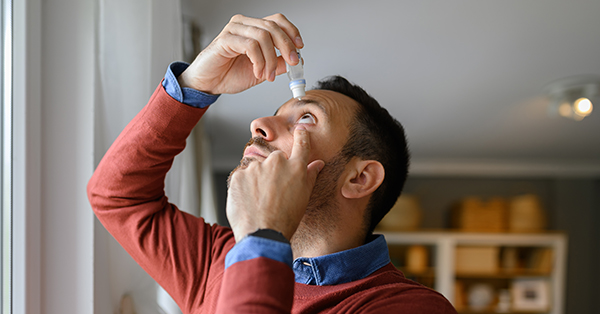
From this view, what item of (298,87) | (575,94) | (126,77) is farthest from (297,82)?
(575,94)

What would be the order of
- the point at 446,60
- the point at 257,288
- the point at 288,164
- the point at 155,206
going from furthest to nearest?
the point at 446,60 < the point at 155,206 < the point at 288,164 < the point at 257,288

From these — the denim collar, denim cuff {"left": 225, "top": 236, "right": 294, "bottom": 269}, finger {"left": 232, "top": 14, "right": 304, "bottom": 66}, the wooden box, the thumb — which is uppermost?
finger {"left": 232, "top": 14, "right": 304, "bottom": 66}

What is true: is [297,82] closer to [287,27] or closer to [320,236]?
[287,27]

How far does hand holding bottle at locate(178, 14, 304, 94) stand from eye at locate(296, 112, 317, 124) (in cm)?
13

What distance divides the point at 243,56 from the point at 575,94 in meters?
2.46

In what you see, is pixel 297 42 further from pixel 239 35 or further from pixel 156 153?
pixel 156 153

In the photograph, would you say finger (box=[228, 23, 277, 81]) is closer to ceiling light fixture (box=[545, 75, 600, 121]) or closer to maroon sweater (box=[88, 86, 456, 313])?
maroon sweater (box=[88, 86, 456, 313])

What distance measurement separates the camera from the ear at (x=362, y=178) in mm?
1035

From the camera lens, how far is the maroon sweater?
92cm

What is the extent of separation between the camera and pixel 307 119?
1.04m

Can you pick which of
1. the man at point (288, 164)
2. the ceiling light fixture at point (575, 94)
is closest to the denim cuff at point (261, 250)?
the man at point (288, 164)

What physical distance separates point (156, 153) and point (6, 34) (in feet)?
1.40

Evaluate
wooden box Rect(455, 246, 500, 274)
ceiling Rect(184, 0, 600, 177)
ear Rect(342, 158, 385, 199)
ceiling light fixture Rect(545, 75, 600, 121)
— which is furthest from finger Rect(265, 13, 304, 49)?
wooden box Rect(455, 246, 500, 274)

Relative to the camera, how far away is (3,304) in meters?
0.98
